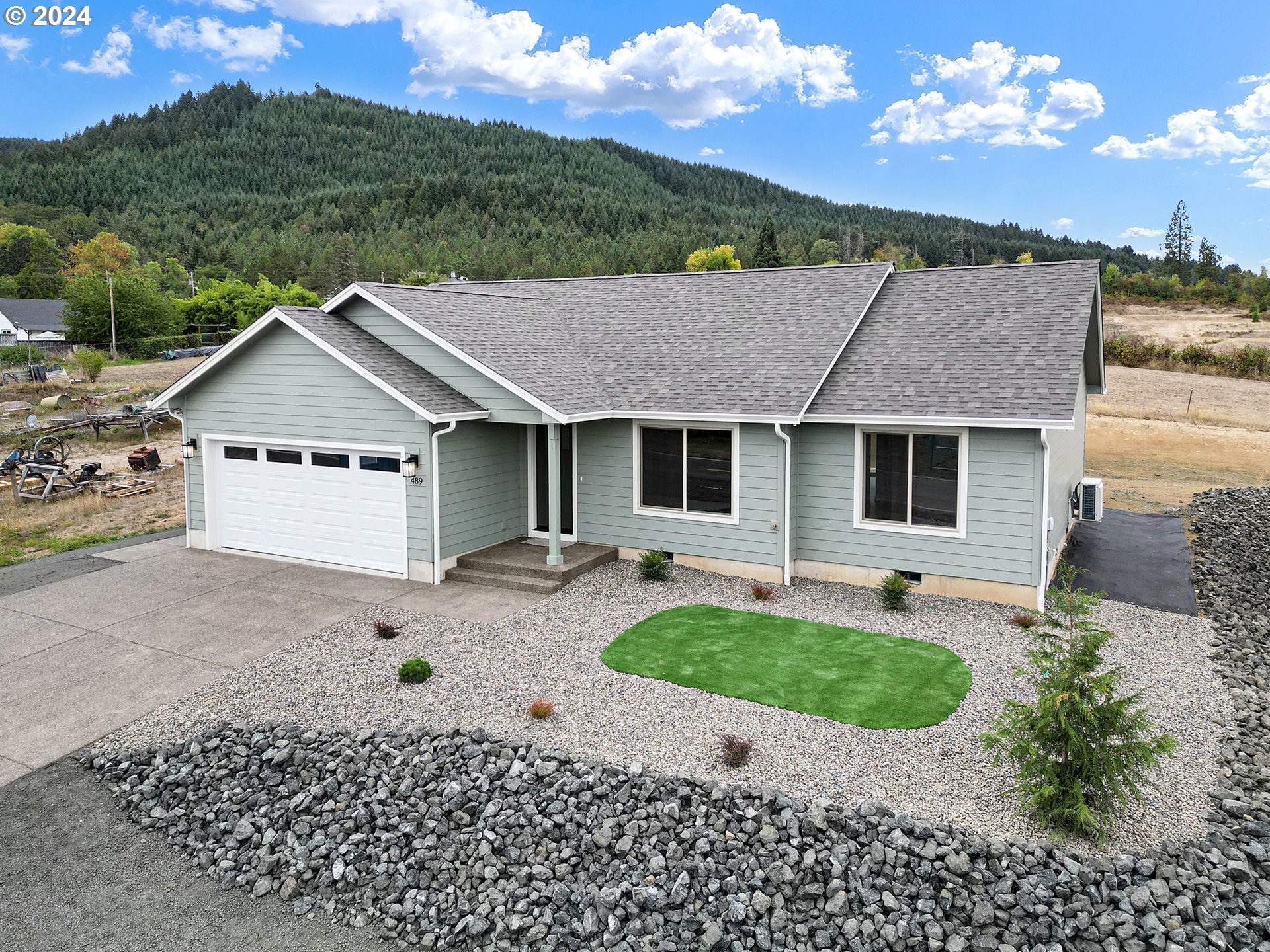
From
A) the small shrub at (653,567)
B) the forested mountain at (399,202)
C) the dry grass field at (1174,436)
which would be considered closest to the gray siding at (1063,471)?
the dry grass field at (1174,436)

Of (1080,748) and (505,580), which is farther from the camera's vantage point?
(505,580)

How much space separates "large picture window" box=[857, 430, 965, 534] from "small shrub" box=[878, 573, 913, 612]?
96 cm

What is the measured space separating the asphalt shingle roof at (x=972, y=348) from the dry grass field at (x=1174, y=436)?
24.4 feet

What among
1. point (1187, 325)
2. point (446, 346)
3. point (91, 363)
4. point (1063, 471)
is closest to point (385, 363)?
point (446, 346)

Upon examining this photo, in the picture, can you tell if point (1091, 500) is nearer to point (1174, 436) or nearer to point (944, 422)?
point (944, 422)

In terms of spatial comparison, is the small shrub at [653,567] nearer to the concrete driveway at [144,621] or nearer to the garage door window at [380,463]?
the concrete driveway at [144,621]

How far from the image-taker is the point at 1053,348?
37.3ft

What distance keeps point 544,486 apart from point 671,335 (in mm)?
3710

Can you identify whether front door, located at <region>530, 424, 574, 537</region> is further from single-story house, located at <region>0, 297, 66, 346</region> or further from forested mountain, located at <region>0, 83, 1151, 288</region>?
forested mountain, located at <region>0, 83, 1151, 288</region>

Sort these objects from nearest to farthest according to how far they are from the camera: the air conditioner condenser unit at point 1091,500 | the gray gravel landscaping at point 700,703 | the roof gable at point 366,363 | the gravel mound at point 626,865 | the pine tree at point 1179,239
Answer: the gravel mound at point 626,865
the gray gravel landscaping at point 700,703
the roof gable at point 366,363
the air conditioner condenser unit at point 1091,500
the pine tree at point 1179,239

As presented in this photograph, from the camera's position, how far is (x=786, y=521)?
11.7m

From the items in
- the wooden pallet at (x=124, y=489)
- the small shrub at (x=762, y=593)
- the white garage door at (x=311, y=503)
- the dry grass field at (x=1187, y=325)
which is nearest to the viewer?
the small shrub at (x=762, y=593)

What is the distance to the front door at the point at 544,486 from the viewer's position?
13422 millimetres

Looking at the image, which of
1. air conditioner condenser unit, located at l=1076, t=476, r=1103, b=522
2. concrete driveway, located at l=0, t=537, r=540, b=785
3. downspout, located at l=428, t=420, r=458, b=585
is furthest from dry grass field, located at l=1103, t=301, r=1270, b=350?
concrete driveway, located at l=0, t=537, r=540, b=785
